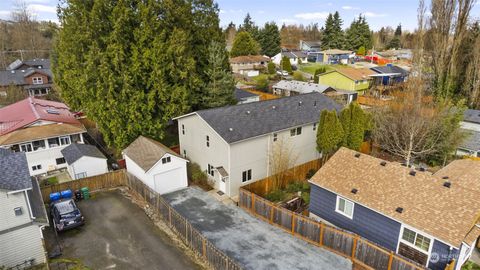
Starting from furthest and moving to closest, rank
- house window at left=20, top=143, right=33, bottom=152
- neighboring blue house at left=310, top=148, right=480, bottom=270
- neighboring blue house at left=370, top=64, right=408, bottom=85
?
neighboring blue house at left=370, top=64, right=408, bottom=85
house window at left=20, top=143, right=33, bottom=152
neighboring blue house at left=310, top=148, right=480, bottom=270

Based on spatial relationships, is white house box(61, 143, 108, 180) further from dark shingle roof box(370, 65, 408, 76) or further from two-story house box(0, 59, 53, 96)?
dark shingle roof box(370, 65, 408, 76)

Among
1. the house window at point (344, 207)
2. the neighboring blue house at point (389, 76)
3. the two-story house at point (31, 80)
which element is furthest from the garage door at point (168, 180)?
the neighboring blue house at point (389, 76)

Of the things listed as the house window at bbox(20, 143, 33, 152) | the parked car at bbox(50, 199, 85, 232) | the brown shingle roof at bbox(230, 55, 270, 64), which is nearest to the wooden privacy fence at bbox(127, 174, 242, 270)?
the parked car at bbox(50, 199, 85, 232)

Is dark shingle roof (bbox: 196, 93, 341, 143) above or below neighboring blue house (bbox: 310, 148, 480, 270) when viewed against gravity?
above

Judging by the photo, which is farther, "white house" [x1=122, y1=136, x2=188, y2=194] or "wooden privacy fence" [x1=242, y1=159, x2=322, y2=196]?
"wooden privacy fence" [x1=242, y1=159, x2=322, y2=196]

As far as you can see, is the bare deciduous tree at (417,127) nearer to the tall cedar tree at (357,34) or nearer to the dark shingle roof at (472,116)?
the dark shingle roof at (472,116)

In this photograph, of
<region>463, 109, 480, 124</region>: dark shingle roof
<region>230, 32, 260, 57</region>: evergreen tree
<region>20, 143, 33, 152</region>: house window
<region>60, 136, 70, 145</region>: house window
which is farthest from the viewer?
<region>230, 32, 260, 57</region>: evergreen tree

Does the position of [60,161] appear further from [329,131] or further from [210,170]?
[329,131]

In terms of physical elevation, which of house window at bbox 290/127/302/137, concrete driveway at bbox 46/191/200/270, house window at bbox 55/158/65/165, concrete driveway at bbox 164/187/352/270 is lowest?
concrete driveway at bbox 46/191/200/270
